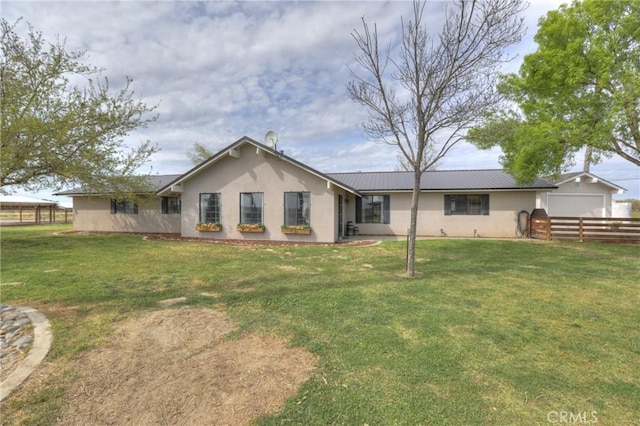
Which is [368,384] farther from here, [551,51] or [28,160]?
[551,51]

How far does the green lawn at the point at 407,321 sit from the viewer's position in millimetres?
2510

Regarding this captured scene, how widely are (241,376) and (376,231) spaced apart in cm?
1380

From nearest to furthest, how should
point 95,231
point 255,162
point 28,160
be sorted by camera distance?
point 28,160, point 255,162, point 95,231

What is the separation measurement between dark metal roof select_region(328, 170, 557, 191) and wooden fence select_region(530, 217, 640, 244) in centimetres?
190

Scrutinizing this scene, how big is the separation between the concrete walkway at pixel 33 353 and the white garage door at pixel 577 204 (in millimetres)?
20772

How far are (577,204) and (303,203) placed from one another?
50.8 feet

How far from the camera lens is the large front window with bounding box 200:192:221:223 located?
14164 millimetres

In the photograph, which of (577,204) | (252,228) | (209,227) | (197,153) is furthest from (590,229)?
(197,153)

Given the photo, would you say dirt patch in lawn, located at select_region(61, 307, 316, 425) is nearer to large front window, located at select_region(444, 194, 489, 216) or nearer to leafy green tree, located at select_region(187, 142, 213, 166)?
large front window, located at select_region(444, 194, 489, 216)

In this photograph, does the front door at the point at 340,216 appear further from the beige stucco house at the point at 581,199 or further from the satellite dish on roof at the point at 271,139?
the beige stucco house at the point at 581,199

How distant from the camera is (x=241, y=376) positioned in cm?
292

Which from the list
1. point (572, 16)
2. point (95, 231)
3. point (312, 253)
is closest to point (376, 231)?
point (312, 253)

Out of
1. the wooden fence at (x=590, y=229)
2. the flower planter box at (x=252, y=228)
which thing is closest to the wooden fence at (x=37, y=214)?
the flower planter box at (x=252, y=228)

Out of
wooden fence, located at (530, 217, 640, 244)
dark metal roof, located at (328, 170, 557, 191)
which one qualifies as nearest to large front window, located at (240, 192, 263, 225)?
dark metal roof, located at (328, 170, 557, 191)
